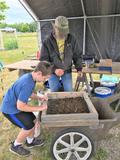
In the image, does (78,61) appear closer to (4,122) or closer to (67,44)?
(67,44)

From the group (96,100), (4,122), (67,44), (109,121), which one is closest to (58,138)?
(109,121)

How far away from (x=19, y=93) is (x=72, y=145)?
78 centimetres

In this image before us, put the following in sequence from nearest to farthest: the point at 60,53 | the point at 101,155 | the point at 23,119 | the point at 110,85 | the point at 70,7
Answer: the point at 23,119, the point at 101,155, the point at 60,53, the point at 110,85, the point at 70,7

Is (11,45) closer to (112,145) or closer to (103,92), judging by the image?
(103,92)

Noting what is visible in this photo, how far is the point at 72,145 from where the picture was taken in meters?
2.13

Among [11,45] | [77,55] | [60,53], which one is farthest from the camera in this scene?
[11,45]

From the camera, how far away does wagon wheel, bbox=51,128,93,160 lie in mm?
2061

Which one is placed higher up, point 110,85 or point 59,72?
point 59,72

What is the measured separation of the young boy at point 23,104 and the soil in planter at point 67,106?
0.53 feet

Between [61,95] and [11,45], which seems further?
[11,45]

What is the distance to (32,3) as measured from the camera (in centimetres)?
492

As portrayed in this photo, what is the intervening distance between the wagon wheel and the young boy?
1.13ft

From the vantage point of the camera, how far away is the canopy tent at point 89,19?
5078 mm

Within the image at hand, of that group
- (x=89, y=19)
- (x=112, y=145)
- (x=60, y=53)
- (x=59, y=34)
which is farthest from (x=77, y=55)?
(x=89, y=19)
